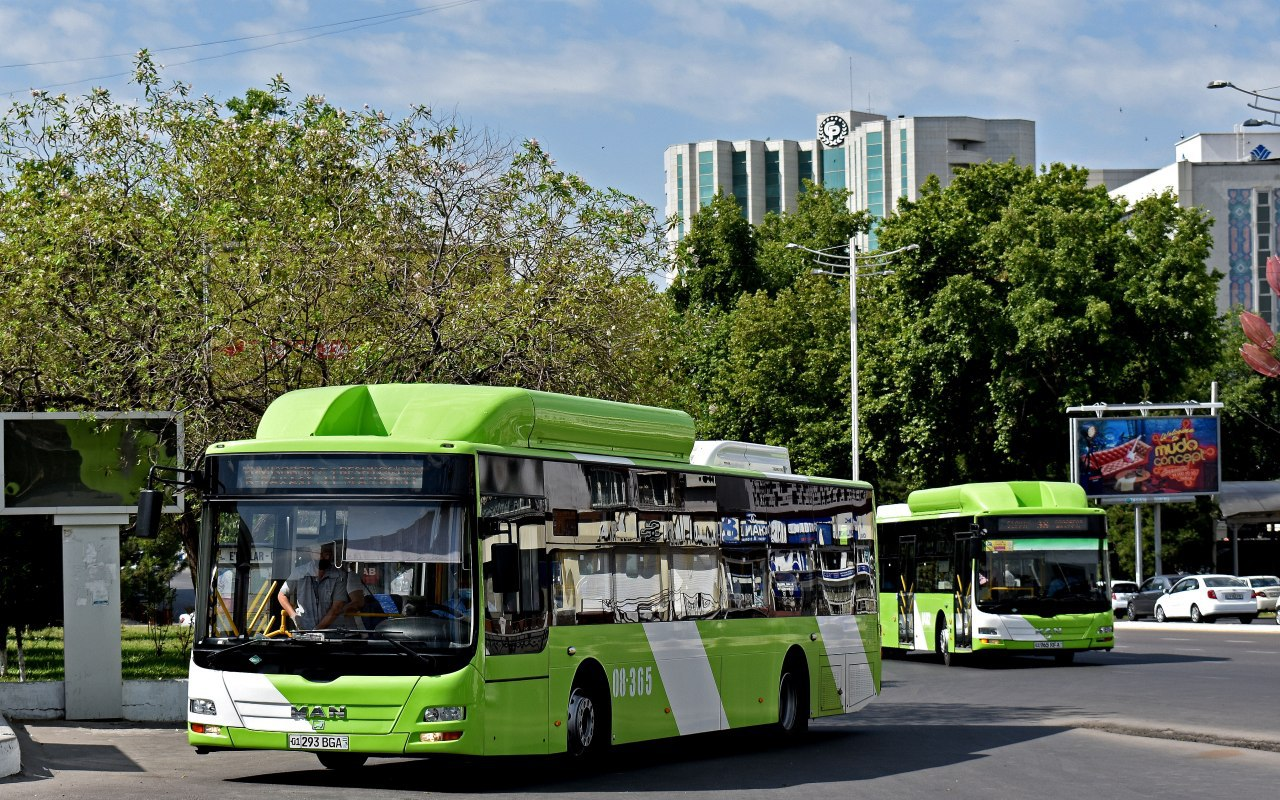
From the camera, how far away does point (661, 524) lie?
50.8 feet

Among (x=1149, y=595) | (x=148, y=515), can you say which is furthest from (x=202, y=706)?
(x=1149, y=595)

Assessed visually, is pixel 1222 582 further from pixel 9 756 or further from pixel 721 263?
pixel 9 756

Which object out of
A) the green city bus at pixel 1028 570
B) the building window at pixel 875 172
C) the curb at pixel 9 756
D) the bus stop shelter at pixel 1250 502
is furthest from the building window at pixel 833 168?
the curb at pixel 9 756

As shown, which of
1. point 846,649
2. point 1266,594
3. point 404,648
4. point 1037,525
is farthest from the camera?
point 1266,594

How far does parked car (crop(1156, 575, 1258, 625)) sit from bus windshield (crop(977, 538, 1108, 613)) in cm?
2204

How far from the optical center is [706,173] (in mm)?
176750

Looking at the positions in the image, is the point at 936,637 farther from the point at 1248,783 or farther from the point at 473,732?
the point at 473,732

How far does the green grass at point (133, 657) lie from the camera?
25406 millimetres

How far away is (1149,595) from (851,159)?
114 m

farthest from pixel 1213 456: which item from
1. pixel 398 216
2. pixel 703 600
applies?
pixel 703 600

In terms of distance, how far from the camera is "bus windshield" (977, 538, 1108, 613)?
30.2 m

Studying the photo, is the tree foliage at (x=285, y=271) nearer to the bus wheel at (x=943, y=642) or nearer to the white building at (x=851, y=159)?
the bus wheel at (x=943, y=642)

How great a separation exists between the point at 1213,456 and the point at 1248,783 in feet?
138

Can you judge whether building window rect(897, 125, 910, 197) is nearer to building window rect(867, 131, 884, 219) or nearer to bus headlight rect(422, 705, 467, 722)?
building window rect(867, 131, 884, 219)
